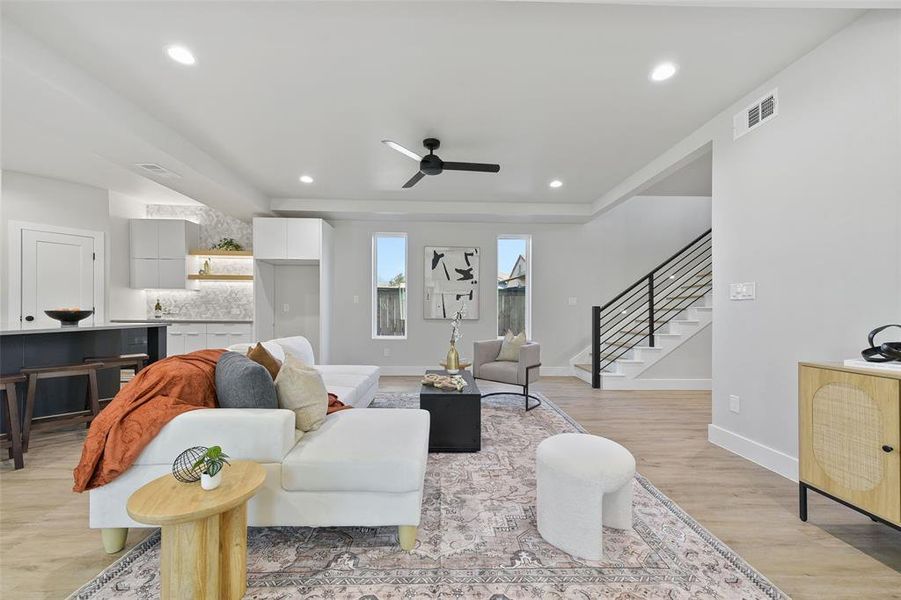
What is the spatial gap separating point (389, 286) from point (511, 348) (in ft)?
8.91

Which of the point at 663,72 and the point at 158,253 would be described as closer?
the point at 663,72

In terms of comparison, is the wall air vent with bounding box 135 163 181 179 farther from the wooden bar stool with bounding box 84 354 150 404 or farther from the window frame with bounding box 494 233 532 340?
the window frame with bounding box 494 233 532 340

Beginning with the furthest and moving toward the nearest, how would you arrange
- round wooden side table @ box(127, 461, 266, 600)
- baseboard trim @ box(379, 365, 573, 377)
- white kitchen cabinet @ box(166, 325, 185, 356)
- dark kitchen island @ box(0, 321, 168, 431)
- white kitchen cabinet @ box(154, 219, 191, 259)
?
baseboard trim @ box(379, 365, 573, 377) → white kitchen cabinet @ box(154, 219, 191, 259) → white kitchen cabinet @ box(166, 325, 185, 356) → dark kitchen island @ box(0, 321, 168, 431) → round wooden side table @ box(127, 461, 266, 600)

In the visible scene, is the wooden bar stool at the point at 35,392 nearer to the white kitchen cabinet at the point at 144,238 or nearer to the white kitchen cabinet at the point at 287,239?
the white kitchen cabinet at the point at 287,239

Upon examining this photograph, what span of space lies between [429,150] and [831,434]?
3.50 metres

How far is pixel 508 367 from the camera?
456 centimetres

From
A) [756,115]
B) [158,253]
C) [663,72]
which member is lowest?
[158,253]

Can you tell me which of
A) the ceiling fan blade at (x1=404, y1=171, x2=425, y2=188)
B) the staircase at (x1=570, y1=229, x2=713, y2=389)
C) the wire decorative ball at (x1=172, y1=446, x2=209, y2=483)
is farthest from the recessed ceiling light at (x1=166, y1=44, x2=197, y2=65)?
the staircase at (x1=570, y1=229, x2=713, y2=389)

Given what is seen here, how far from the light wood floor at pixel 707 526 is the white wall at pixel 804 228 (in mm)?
424

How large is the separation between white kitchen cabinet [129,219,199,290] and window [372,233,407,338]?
2.86 m

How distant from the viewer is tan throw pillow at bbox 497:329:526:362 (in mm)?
4805

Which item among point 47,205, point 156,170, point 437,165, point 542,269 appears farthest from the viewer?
point 542,269

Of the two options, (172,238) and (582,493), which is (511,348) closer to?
(582,493)

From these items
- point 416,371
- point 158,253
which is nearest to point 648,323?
point 416,371
